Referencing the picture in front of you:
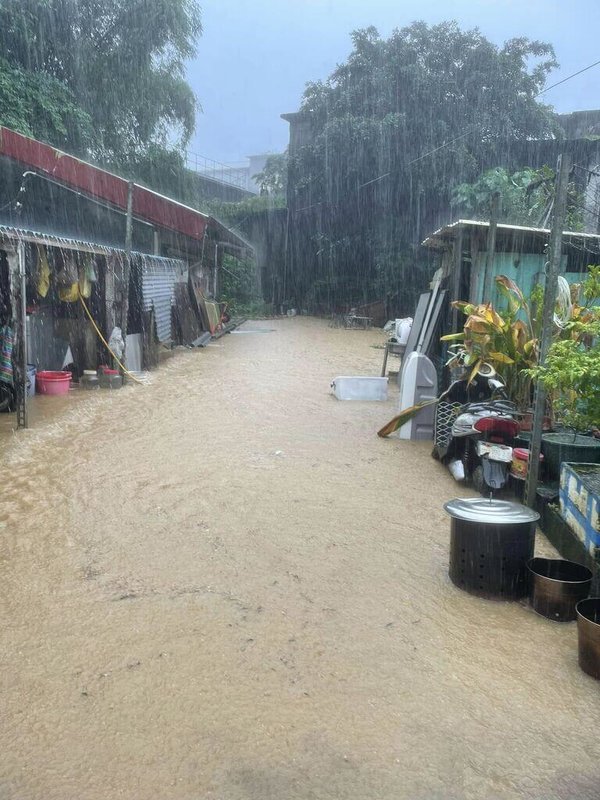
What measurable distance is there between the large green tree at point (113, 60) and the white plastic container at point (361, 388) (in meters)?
12.8

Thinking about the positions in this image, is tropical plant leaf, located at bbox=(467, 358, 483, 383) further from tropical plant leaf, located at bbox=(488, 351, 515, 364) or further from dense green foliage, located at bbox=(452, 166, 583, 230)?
dense green foliage, located at bbox=(452, 166, 583, 230)

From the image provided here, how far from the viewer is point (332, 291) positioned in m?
26.8

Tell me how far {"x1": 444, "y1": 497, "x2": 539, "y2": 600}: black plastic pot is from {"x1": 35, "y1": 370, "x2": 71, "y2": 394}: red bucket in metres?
7.79

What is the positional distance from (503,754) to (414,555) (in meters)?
1.96

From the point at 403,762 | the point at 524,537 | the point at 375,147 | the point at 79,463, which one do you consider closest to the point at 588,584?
the point at 524,537

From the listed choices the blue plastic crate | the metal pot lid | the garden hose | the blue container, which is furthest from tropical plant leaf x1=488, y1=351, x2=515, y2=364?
the garden hose

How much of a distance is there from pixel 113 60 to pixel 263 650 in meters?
21.3

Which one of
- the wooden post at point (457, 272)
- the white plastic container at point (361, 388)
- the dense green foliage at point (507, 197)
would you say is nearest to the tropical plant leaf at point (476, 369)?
the wooden post at point (457, 272)

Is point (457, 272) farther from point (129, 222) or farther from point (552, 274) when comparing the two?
point (129, 222)

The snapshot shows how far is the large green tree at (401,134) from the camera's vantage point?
Result: 23.3 m

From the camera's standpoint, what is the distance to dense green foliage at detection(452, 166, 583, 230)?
56.1ft

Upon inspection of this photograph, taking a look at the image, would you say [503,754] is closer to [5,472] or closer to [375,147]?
[5,472]

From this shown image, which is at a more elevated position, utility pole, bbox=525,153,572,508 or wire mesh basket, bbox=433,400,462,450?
utility pole, bbox=525,153,572,508

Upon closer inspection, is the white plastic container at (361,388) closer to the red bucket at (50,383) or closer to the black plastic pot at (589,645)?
the red bucket at (50,383)
